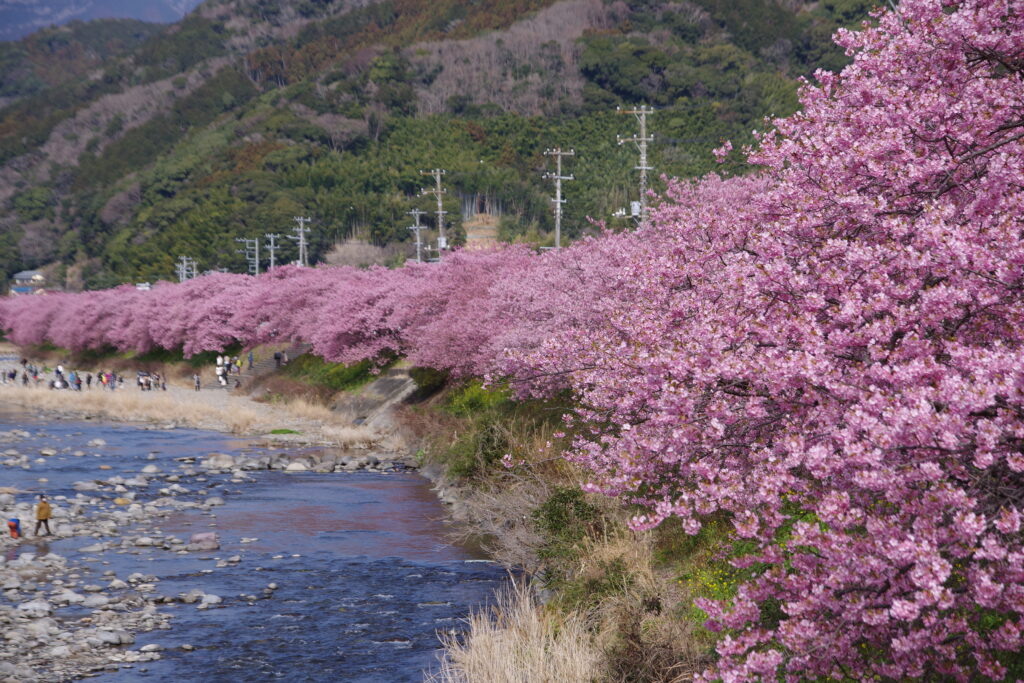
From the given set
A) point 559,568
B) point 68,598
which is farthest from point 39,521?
point 559,568

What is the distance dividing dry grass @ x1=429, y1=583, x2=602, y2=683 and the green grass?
126 ft

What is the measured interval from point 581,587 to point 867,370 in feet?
29.7

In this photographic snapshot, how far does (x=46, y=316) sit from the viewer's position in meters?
114

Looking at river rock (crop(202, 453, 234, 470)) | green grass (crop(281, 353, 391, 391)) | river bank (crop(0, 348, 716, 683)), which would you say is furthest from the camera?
green grass (crop(281, 353, 391, 391))

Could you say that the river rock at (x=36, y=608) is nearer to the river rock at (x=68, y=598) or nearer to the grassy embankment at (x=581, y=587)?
the river rock at (x=68, y=598)

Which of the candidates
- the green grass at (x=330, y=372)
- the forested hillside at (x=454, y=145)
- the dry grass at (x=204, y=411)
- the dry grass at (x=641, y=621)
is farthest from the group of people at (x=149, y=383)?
the dry grass at (x=641, y=621)

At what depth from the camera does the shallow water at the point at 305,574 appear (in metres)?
16.6

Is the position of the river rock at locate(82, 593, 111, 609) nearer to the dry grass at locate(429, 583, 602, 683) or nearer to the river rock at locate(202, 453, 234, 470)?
the dry grass at locate(429, 583, 602, 683)

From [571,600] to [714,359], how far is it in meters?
8.14

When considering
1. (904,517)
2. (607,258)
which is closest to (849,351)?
(904,517)

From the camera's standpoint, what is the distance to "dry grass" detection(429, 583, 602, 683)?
1266 cm

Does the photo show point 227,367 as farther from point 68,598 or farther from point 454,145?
point 454,145

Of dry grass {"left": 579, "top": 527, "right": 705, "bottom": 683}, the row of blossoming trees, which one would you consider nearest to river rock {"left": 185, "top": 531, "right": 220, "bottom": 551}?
dry grass {"left": 579, "top": 527, "right": 705, "bottom": 683}

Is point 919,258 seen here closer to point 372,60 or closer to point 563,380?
point 563,380
